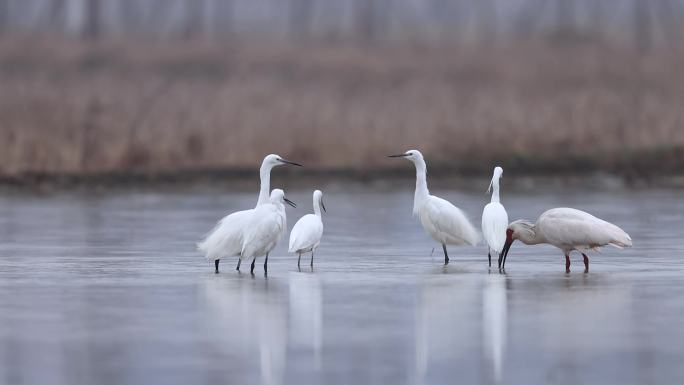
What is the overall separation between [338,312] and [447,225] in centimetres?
453

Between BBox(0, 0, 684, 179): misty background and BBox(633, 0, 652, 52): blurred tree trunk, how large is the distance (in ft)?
0.18

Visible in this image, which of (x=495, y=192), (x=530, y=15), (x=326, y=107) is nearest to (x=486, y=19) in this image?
(x=530, y=15)

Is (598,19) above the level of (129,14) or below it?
below

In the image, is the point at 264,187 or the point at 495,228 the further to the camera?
the point at 264,187

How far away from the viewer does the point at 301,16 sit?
36.8 metres

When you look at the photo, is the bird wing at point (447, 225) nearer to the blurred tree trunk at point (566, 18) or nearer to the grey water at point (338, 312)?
the grey water at point (338, 312)

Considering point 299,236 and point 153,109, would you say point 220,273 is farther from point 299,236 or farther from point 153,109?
point 153,109

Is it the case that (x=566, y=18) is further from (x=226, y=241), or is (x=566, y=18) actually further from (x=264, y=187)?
(x=226, y=241)

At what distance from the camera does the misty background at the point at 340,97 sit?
1041 inches

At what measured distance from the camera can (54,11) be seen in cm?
3406

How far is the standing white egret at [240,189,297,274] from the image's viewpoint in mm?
13484

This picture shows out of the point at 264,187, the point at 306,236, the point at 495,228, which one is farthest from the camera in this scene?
the point at 264,187

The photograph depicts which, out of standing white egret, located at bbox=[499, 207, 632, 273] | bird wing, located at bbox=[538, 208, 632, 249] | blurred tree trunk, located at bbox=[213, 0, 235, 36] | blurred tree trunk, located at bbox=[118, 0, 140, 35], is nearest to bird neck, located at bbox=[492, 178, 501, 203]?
standing white egret, located at bbox=[499, 207, 632, 273]

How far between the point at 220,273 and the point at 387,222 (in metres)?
6.08
